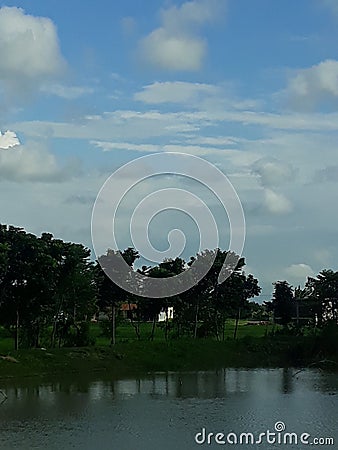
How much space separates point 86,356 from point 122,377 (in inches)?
114

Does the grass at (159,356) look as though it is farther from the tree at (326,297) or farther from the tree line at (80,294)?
the tree at (326,297)

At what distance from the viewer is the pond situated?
2025cm

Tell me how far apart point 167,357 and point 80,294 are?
610 cm

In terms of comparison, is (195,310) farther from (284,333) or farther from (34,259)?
(34,259)

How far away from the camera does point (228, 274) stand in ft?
155

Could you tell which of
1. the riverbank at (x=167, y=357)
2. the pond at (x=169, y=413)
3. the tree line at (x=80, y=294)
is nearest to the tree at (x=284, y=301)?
the tree line at (x=80, y=294)

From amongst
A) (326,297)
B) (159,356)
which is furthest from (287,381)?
(326,297)

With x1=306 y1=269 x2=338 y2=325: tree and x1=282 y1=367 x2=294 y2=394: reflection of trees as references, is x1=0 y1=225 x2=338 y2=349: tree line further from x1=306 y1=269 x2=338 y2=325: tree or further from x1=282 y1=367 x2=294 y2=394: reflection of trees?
x1=282 y1=367 x2=294 y2=394: reflection of trees

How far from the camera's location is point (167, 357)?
41.3m

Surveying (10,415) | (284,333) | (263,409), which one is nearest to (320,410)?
(263,409)

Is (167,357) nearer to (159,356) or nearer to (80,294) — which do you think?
(159,356)

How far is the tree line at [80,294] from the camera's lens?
117 feet

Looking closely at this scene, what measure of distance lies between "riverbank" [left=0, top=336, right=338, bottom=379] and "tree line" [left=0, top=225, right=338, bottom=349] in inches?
71.0

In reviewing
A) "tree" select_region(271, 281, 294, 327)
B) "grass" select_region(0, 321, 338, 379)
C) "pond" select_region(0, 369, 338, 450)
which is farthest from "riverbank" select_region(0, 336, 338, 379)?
"tree" select_region(271, 281, 294, 327)
